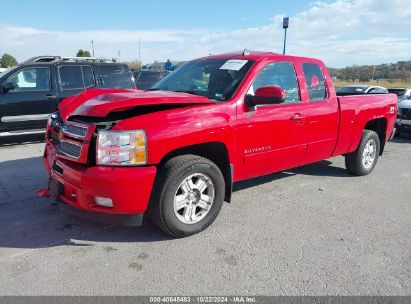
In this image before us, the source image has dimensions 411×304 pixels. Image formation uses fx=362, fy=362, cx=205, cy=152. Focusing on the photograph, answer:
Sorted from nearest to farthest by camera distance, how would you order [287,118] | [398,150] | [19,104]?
1. [287,118]
2. [19,104]
3. [398,150]

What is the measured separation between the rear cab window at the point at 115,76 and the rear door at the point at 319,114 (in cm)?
527

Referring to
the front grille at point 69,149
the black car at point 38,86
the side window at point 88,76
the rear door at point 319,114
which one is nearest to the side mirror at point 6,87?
the black car at point 38,86

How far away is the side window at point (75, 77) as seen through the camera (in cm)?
807

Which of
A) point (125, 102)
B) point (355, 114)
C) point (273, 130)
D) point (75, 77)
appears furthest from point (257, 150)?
point (75, 77)

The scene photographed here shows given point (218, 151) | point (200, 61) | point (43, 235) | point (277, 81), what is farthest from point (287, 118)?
point (43, 235)

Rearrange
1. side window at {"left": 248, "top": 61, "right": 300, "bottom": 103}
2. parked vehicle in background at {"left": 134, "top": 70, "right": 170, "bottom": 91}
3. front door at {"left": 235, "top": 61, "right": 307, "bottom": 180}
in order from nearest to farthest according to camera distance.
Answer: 1. front door at {"left": 235, "top": 61, "right": 307, "bottom": 180}
2. side window at {"left": 248, "top": 61, "right": 300, "bottom": 103}
3. parked vehicle in background at {"left": 134, "top": 70, "right": 170, "bottom": 91}

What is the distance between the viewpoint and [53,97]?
7812 millimetres

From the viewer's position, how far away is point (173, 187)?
131 inches

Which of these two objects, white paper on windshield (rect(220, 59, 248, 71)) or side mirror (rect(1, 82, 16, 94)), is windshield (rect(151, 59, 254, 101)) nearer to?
white paper on windshield (rect(220, 59, 248, 71))

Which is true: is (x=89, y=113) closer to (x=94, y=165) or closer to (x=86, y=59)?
(x=94, y=165)

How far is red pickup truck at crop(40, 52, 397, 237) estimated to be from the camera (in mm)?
3127

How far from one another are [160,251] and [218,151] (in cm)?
116

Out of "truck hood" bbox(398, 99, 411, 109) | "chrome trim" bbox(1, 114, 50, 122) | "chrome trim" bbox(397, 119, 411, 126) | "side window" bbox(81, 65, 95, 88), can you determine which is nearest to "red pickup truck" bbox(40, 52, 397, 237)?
"chrome trim" bbox(1, 114, 50, 122)

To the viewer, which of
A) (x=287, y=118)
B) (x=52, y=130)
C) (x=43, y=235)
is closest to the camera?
(x=43, y=235)
